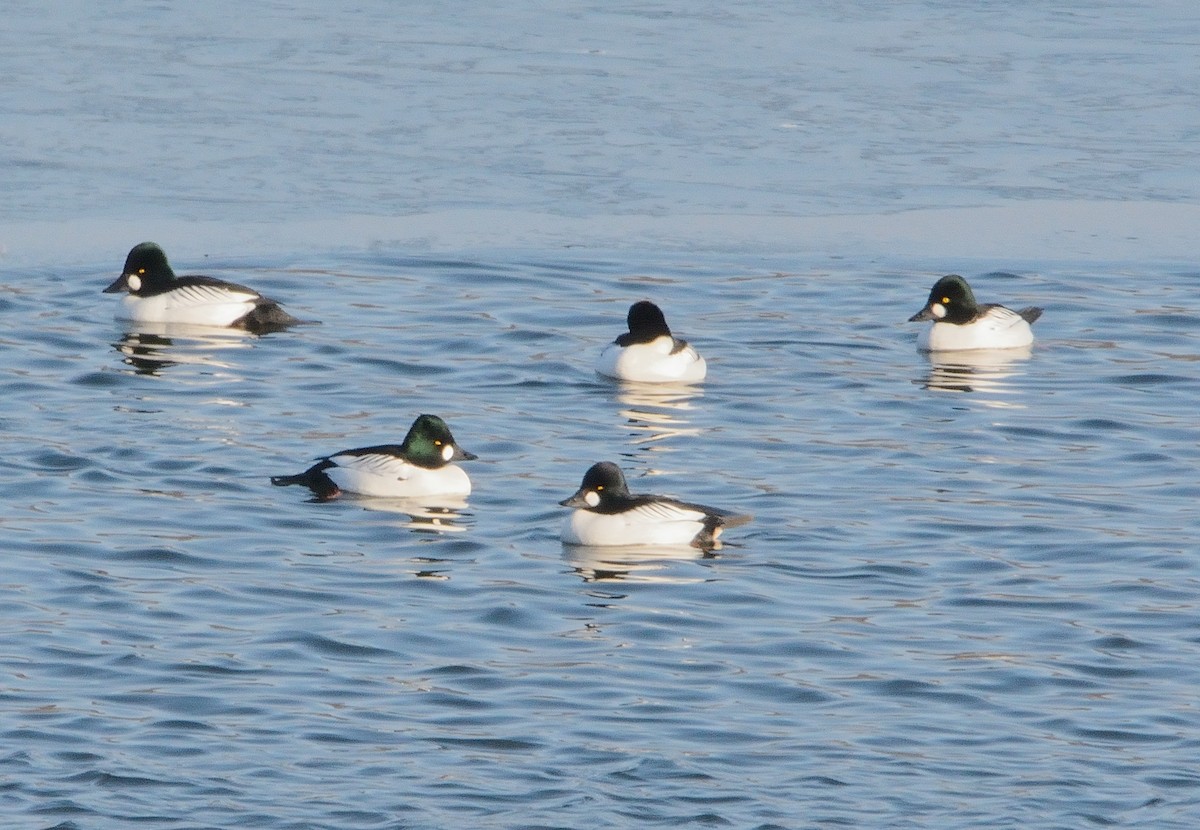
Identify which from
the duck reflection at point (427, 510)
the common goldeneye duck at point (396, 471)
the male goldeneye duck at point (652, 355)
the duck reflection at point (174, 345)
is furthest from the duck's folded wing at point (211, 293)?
the duck reflection at point (427, 510)

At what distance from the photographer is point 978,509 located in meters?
10.7

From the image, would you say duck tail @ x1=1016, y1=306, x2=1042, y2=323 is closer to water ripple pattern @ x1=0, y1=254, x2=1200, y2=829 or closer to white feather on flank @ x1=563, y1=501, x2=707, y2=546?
water ripple pattern @ x1=0, y1=254, x2=1200, y2=829

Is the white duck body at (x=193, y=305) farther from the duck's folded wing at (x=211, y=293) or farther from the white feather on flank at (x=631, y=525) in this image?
the white feather on flank at (x=631, y=525)

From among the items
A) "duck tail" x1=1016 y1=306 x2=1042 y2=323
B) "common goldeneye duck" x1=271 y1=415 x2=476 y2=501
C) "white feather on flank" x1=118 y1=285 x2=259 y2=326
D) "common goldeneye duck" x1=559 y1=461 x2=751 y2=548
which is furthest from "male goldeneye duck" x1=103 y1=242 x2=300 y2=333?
"common goldeneye duck" x1=559 y1=461 x2=751 y2=548

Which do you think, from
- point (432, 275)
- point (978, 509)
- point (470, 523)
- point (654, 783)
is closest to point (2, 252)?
point (432, 275)

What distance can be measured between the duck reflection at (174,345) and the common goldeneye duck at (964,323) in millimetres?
4538

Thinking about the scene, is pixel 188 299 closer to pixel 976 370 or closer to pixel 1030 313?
pixel 976 370

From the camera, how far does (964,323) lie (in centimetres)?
1433

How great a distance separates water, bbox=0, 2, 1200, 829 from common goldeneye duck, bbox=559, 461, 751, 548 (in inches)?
5.2

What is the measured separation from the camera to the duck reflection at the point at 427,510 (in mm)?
10359

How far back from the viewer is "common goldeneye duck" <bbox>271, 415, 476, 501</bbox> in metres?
10.7

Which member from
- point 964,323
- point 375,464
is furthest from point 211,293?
point 964,323

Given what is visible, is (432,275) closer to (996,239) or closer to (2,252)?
(2,252)

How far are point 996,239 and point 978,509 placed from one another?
6413 mm
